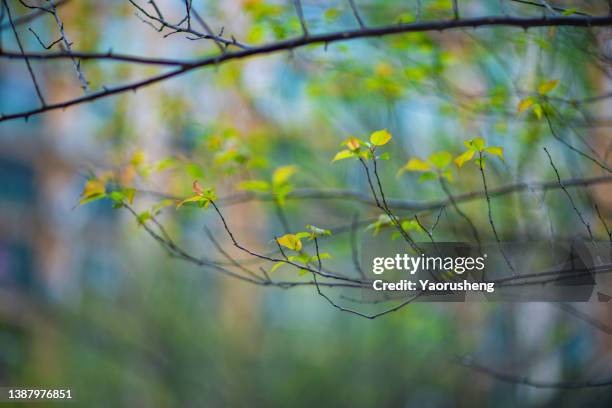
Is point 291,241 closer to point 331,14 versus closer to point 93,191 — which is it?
point 93,191

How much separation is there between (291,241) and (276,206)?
3.54 feet

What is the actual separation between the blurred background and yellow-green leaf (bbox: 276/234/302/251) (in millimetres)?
702

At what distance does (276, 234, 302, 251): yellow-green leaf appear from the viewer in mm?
1538

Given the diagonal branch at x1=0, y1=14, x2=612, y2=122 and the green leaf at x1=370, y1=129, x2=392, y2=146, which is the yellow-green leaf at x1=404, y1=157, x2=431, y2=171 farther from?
the diagonal branch at x1=0, y1=14, x2=612, y2=122

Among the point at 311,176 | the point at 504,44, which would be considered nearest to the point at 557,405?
the point at 311,176

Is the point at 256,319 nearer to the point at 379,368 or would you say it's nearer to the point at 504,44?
the point at 379,368

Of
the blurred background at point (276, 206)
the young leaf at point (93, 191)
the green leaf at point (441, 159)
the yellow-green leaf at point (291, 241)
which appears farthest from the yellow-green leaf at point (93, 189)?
the green leaf at point (441, 159)

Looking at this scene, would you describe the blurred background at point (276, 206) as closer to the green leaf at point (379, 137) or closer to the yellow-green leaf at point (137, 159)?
the yellow-green leaf at point (137, 159)

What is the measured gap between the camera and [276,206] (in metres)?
2.64

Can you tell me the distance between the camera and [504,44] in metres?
2.66

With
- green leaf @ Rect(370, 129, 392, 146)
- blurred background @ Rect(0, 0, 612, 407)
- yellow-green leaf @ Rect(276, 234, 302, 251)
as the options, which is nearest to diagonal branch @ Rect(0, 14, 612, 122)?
green leaf @ Rect(370, 129, 392, 146)

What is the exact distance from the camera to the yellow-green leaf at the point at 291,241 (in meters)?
1.54

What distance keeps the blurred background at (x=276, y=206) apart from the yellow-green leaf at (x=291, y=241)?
70 centimetres

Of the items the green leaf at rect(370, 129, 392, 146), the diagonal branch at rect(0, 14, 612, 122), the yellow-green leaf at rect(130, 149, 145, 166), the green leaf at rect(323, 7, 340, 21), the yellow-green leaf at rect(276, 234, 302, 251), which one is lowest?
the yellow-green leaf at rect(276, 234, 302, 251)
